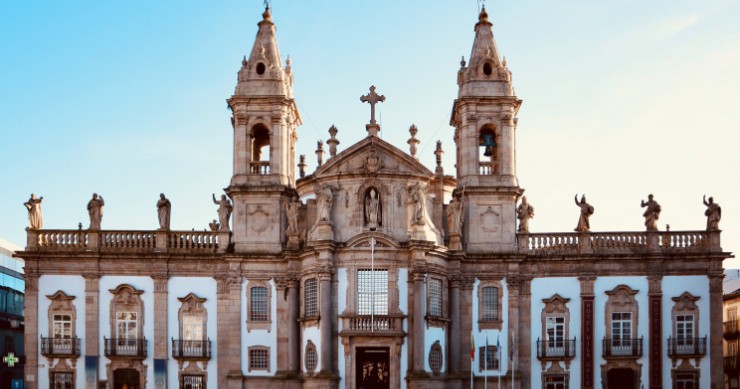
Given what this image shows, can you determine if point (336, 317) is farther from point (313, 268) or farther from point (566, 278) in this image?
point (566, 278)

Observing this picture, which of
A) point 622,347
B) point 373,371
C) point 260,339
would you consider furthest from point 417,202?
point 622,347

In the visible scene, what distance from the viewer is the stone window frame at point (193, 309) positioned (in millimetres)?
52906

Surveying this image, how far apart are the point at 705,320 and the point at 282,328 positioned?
23.0 m

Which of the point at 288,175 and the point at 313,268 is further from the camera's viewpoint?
the point at 288,175

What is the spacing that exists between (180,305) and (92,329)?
4.84 metres

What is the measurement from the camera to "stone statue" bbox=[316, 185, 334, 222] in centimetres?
5106

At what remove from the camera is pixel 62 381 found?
52.2 meters

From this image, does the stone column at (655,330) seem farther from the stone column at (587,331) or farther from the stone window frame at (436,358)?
Result: the stone window frame at (436,358)

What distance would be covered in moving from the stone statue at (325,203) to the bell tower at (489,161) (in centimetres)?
762

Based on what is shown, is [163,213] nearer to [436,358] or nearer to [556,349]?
[436,358]

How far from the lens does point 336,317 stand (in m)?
50.6

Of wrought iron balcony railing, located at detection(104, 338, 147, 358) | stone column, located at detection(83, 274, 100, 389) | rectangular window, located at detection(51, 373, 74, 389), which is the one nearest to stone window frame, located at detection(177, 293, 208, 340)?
wrought iron balcony railing, located at detection(104, 338, 147, 358)

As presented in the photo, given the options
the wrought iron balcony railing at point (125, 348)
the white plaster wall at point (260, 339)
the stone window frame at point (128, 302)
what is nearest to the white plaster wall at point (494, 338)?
the white plaster wall at point (260, 339)

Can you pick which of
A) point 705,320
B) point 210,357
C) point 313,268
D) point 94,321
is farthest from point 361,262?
point 705,320
